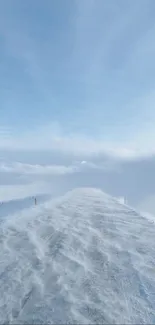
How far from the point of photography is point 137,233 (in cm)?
1308

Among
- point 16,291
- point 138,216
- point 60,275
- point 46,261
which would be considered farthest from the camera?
point 138,216

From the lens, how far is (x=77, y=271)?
8773 millimetres

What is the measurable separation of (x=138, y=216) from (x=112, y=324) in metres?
11.0

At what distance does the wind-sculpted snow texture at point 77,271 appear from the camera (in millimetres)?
6473

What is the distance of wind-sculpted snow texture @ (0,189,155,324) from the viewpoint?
21.2 feet

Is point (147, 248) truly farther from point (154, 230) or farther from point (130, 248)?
point (154, 230)

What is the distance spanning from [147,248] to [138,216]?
5.75m

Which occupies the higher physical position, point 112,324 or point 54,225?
point 54,225

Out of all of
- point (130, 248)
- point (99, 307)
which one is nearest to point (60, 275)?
point (99, 307)

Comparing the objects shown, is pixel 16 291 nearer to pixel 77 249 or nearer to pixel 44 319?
pixel 44 319

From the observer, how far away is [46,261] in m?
9.55

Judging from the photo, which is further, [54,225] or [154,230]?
[54,225]

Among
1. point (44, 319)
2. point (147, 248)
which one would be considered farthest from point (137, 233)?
point (44, 319)

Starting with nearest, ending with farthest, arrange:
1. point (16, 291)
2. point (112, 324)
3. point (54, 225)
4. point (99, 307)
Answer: point (112, 324) < point (99, 307) < point (16, 291) < point (54, 225)
